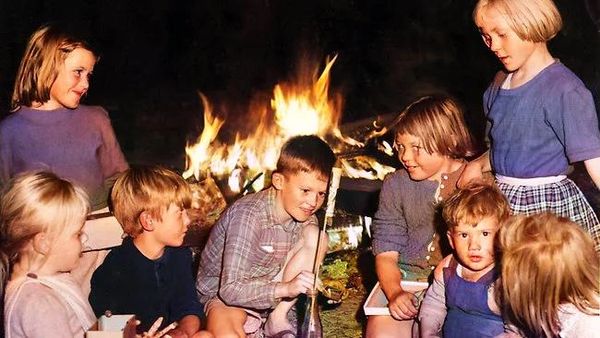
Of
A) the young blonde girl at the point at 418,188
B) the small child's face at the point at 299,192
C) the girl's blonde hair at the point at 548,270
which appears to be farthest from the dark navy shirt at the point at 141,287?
the girl's blonde hair at the point at 548,270

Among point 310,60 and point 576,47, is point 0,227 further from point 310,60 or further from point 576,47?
point 576,47

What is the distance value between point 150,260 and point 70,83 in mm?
653

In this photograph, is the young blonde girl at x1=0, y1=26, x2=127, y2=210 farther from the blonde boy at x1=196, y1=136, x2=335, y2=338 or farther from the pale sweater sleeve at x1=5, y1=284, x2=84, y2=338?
the pale sweater sleeve at x1=5, y1=284, x2=84, y2=338

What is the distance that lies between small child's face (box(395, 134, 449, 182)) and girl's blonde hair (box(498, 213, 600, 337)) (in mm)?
502

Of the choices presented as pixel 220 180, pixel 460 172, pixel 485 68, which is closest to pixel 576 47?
pixel 485 68

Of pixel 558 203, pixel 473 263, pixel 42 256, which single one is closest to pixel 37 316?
pixel 42 256

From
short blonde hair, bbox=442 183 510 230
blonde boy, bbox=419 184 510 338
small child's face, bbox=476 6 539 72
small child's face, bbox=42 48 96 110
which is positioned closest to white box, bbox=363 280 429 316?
blonde boy, bbox=419 184 510 338

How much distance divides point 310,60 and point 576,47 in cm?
Result: 114

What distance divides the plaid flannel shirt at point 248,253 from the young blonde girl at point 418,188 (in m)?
A: 0.24

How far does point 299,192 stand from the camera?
8.46 ft

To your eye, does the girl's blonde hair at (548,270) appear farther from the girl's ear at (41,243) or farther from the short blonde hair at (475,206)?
the girl's ear at (41,243)

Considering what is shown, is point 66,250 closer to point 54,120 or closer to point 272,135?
point 54,120

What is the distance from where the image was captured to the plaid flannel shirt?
2.51 m

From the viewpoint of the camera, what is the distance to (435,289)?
2465mm
